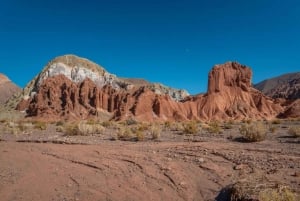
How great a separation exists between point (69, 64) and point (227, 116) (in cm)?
7626

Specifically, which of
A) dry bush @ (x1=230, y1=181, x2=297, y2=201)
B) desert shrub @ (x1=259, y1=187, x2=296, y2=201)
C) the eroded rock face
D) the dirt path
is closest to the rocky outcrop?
the eroded rock face

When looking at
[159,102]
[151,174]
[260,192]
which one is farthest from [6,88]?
[260,192]

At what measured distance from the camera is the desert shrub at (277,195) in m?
5.91

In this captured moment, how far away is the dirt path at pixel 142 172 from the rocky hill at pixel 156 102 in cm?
5522

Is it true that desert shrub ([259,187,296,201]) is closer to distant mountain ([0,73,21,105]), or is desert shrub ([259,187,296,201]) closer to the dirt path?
the dirt path

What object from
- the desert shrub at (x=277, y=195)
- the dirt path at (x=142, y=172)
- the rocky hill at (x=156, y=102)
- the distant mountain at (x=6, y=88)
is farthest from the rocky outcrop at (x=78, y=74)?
the desert shrub at (x=277, y=195)

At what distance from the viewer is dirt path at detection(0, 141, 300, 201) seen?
8.55m

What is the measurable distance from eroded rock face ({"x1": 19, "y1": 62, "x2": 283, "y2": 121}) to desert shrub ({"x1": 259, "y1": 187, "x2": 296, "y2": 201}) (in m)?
61.8

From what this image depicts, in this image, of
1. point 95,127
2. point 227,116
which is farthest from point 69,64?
point 95,127

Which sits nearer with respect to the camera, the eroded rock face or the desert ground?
the desert ground

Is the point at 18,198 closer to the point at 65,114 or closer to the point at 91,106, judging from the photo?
the point at 65,114

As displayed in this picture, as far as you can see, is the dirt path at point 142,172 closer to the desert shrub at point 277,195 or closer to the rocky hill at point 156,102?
the desert shrub at point 277,195

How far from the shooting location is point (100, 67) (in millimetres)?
144000

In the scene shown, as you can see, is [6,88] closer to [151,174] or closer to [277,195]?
[151,174]
